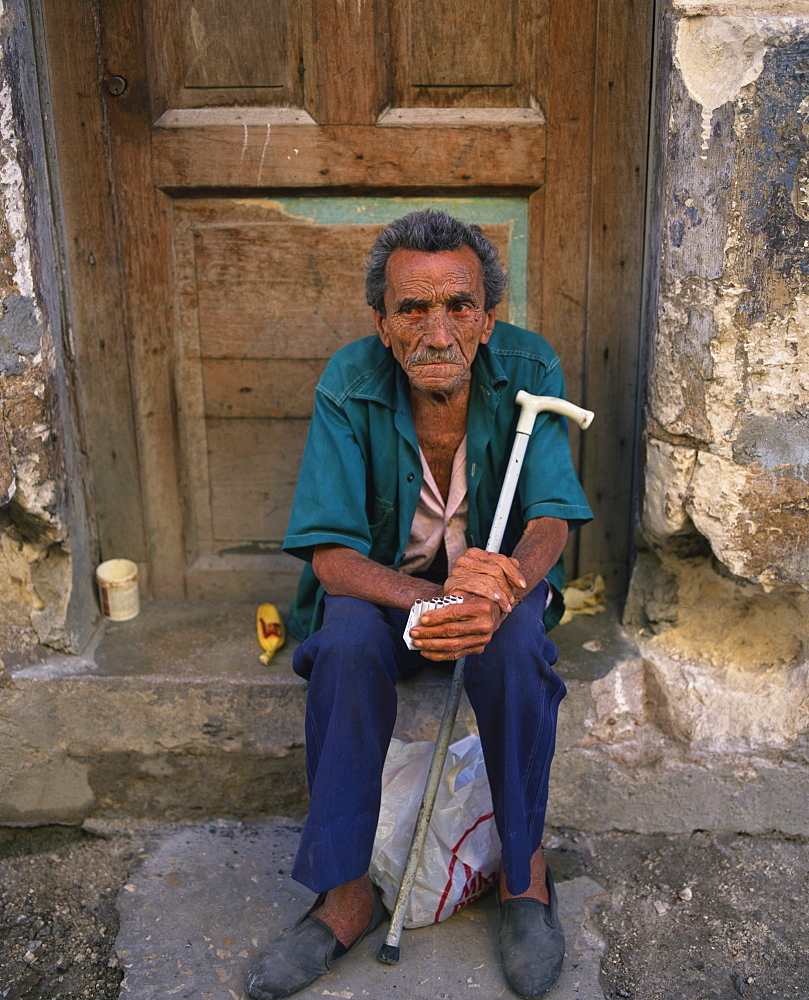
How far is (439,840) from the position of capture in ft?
7.91

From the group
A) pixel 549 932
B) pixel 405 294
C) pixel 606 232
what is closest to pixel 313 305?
pixel 405 294

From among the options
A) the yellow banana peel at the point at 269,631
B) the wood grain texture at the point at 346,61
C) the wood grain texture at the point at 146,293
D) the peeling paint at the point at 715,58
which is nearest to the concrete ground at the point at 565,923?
the yellow banana peel at the point at 269,631

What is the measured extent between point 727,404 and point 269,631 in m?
1.45

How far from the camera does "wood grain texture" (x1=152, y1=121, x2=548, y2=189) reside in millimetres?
2744

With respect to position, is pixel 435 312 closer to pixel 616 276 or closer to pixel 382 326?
pixel 382 326

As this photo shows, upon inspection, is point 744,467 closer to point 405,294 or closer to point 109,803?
point 405,294

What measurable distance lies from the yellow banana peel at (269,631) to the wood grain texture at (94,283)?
49 cm

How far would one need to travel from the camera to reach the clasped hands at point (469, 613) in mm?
2113

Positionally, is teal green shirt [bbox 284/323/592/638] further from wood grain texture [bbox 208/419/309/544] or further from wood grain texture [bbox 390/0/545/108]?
wood grain texture [bbox 390/0/545/108]

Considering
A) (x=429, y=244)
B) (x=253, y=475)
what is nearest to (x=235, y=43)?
(x=429, y=244)

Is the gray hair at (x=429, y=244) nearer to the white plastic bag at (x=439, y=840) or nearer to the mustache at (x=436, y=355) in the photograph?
the mustache at (x=436, y=355)

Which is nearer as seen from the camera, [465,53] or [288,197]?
[465,53]

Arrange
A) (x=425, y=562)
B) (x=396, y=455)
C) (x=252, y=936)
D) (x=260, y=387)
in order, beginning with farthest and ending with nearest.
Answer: (x=260, y=387), (x=425, y=562), (x=396, y=455), (x=252, y=936)

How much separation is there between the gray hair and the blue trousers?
80 centimetres
